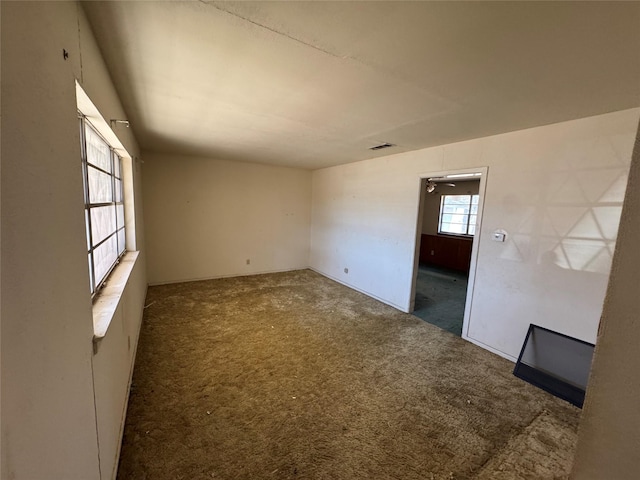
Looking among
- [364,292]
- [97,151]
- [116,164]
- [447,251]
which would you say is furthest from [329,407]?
[447,251]

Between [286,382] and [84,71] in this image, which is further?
→ [286,382]

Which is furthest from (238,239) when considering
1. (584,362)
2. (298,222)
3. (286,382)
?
(584,362)

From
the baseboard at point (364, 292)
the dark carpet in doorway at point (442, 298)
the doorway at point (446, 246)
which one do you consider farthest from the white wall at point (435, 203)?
the baseboard at point (364, 292)

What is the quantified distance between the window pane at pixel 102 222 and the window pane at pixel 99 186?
0.22 ft

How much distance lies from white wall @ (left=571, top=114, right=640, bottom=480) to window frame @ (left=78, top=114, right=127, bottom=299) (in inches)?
66.7

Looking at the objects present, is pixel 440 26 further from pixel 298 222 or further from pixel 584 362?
pixel 298 222

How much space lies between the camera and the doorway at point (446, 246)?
4446mm

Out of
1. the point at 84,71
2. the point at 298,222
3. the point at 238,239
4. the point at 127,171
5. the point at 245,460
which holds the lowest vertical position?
the point at 245,460

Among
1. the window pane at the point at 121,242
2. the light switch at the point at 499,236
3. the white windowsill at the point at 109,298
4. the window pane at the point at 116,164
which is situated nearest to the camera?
the white windowsill at the point at 109,298

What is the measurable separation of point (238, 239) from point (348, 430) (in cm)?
422

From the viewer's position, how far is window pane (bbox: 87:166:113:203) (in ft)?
5.32

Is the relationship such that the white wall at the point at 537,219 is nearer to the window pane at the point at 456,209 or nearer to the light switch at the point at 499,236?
the light switch at the point at 499,236

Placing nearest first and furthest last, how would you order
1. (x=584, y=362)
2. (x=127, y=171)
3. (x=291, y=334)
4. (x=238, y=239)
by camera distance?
(x=584, y=362)
(x=127, y=171)
(x=291, y=334)
(x=238, y=239)

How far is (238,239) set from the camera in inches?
211
